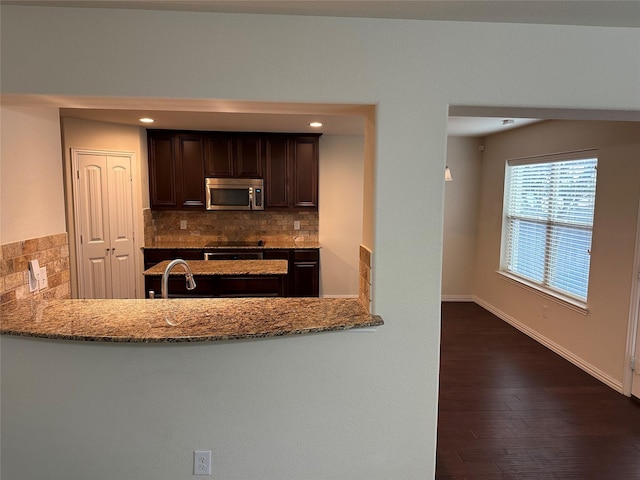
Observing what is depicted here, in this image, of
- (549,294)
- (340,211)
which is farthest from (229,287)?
(549,294)

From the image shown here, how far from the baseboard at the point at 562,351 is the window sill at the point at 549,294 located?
1.48ft

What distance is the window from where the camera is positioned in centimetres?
369

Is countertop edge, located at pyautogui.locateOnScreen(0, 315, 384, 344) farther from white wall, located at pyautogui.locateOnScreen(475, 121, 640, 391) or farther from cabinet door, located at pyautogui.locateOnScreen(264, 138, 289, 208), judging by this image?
cabinet door, located at pyautogui.locateOnScreen(264, 138, 289, 208)

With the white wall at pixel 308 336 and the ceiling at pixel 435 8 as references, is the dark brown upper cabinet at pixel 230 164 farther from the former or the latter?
the ceiling at pixel 435 8

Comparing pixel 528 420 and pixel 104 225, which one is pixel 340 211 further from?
pixel 528 420

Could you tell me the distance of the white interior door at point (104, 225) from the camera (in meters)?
4.06

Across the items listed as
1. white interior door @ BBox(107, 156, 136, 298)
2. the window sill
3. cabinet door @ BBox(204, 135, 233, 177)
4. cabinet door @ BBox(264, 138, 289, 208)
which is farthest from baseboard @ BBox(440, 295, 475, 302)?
white interior door @ BBox(107, 156, 136, 298)

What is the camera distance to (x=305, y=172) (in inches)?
206

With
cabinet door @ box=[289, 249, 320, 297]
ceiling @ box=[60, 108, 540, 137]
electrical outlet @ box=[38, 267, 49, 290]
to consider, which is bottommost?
cabinet door @ box=[289, 249, 320, 297]

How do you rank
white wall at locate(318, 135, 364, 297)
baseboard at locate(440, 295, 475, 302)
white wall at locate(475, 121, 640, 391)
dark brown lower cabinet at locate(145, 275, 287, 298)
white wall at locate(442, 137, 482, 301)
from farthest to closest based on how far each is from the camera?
1. baseboard at locate(440, 295, 475, 302)
2. white wall at locate(442, 137, 482, 301)
3. white wall at locate(318, 135, 364, 297)
4. dark brown lower cabinet at locate(145, 275, 287, 298)
5. white wall at locate(475, 121, 640, 391)

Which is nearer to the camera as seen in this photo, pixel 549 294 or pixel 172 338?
pixel 172 338

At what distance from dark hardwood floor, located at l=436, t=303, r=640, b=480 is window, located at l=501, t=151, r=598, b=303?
0.83m

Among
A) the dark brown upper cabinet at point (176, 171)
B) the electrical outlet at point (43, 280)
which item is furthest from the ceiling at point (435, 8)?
the dark brown upper cabinet at point (176, 171)

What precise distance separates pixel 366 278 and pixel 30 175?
1803 millimetres
